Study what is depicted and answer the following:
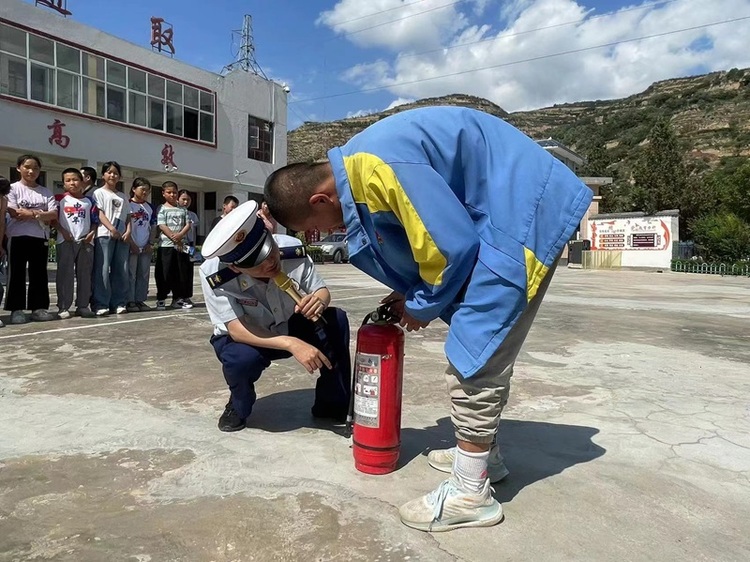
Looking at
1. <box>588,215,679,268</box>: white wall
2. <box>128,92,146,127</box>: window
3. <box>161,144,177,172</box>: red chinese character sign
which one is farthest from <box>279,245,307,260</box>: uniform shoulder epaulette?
<box>588,215,679,268</box>: white wall

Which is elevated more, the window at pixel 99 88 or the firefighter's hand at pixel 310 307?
the window at pixel 99 88

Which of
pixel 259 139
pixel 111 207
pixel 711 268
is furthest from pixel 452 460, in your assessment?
pixel 259 139

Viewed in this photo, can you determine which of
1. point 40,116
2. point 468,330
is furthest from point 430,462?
point 40,116

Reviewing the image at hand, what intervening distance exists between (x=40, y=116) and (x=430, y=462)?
62.7ft

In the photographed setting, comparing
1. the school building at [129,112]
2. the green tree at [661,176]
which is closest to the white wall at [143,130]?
the school building at [129,112]

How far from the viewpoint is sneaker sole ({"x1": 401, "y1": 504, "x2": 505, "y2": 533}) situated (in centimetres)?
186

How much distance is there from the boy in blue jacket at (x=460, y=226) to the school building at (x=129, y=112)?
18.5 m

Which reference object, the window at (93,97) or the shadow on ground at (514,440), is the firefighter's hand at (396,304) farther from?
the window at (93,97)

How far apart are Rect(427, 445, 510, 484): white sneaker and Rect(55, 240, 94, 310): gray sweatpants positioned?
5.14m

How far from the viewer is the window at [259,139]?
86.6 feet

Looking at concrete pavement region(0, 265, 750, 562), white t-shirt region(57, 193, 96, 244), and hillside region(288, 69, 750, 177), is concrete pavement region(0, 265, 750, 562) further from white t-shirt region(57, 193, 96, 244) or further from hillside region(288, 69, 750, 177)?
hillside region(288, 69, 750, 177)

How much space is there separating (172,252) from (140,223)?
1.72ft

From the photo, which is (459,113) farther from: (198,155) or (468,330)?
(198,155)

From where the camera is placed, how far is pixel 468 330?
1.79 m
